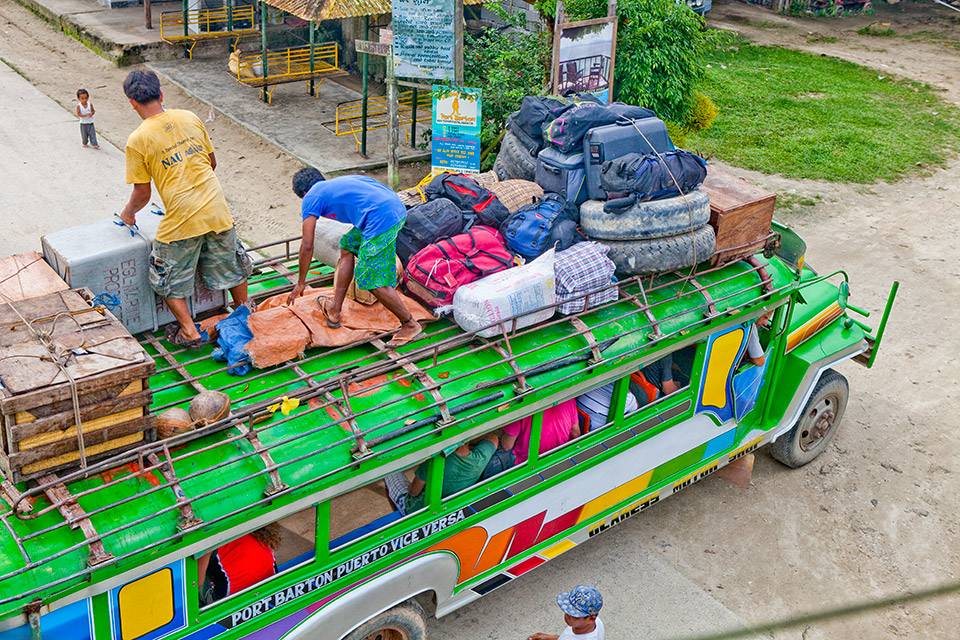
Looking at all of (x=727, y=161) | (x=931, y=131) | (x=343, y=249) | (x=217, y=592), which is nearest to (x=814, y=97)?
(x=931, y=131)

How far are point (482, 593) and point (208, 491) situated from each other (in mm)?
2159

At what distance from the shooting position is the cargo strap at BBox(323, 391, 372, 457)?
14.1 feet

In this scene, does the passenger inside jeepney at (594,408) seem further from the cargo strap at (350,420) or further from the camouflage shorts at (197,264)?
the camouflage shorts at (197,264)

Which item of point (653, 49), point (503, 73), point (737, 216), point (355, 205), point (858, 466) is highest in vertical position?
point (653, 49)

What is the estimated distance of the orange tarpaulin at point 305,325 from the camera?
479cm

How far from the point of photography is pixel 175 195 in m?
4.92

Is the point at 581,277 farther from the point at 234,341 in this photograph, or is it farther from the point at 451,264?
the point at 234,341

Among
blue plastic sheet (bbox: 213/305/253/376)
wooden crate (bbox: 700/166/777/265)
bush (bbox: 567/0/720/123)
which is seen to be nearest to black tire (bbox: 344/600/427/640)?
blue plastic sheet (bbox: 213/305/253/376)

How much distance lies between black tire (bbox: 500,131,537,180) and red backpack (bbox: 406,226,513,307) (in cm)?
118

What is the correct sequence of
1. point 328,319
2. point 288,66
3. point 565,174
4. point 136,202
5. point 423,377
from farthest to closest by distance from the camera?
point 288,66 < point 565,174 < point 328,319 < point 136,202 < point 423,377

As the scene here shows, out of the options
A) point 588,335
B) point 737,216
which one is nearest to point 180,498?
point 588,335

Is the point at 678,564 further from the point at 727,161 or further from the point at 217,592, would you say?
the point at 727,161

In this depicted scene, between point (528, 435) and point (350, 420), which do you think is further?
point (528, 435)

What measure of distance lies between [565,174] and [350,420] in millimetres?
2496
